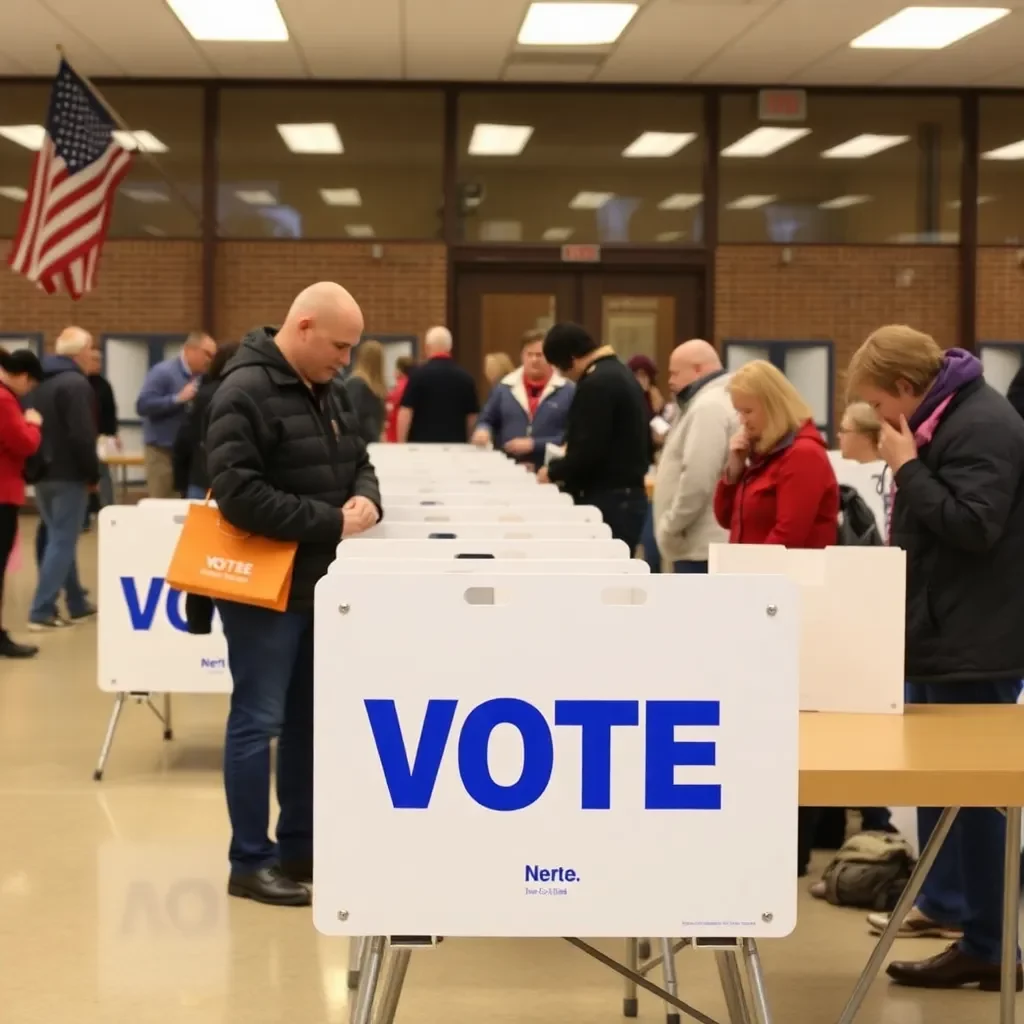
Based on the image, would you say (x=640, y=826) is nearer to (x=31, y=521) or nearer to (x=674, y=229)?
(x=674, y=229)

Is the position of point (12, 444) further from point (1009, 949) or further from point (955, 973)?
point (1009, 949)

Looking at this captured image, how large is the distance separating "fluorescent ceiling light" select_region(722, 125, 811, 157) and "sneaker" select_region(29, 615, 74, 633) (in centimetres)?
742

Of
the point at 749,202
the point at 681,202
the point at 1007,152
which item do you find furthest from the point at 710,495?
the point at 1007,152

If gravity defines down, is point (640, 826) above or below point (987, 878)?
above

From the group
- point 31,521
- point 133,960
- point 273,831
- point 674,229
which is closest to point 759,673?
point 133,960

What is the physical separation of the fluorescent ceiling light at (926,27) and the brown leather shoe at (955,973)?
877cm

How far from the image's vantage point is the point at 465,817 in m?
2.27

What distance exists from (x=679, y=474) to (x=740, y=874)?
3.49 meters

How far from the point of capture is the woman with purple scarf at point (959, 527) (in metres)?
3.38

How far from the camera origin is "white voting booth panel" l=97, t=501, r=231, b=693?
5.57 metres

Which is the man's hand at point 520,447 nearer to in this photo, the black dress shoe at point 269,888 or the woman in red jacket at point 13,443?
the woman in red jacket at point 13,443

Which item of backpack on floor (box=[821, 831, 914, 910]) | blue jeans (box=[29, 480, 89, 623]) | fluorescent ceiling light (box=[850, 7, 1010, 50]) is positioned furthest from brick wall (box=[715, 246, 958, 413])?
backpack on floor (box=[821, 831, 914, 910])

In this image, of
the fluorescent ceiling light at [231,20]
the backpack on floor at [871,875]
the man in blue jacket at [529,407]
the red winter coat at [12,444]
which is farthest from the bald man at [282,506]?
the fluorescent ceiling light at [231,20]

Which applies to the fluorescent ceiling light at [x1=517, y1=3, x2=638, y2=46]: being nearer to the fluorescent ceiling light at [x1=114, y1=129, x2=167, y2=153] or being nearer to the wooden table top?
the fluorescent ceiling light at [x1=114, y1=129, x2=167, y2=153]
